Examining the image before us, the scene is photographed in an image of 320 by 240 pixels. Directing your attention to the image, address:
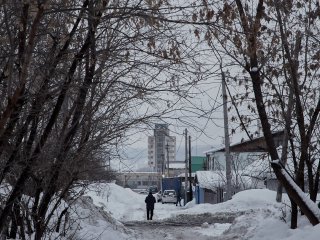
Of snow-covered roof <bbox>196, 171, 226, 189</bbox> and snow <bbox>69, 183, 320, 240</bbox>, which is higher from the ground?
snow-covered roof <bbox>196, 171, 226, 189</bbox>

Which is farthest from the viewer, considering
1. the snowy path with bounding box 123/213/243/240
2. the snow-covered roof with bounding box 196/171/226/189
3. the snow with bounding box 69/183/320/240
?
the snow-covered roof with bounding box 196/171/226/189

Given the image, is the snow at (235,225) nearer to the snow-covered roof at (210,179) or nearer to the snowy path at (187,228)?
the snowy path at (187,228)

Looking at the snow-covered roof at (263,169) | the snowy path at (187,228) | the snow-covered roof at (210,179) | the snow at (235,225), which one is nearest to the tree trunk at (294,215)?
the snow at (235,225)

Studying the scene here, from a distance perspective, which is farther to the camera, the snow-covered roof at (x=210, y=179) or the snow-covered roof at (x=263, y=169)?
the snow-covered roof at (x=210, y=179)

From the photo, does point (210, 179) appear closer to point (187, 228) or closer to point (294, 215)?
point (187, 228)

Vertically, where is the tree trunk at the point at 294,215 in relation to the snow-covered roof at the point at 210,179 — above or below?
below

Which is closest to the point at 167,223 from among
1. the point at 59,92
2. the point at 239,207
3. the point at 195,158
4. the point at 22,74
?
the point at 239,207

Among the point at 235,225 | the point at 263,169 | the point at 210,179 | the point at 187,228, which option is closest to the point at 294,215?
the point at 263,169

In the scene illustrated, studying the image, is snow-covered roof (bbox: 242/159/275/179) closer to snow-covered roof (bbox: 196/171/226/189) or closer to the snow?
the snow

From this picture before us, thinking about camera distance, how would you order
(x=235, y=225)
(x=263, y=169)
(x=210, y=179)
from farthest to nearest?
(x=210, y=179), (x=235, y=225), (x=263, y=169)

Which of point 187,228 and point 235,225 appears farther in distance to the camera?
point 187,228

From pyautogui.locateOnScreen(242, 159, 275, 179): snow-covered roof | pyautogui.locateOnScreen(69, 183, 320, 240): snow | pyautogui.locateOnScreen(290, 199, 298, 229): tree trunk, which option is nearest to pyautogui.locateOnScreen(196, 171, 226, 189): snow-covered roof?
pyautogui.locateOnScreen(69, 183, 320, 240): snow

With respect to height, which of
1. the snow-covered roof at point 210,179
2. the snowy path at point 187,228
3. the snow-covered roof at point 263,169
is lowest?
the snowy path at point 187,228

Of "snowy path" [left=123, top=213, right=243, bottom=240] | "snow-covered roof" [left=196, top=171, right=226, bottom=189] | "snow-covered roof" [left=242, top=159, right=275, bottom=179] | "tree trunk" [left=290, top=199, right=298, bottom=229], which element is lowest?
"snowy path" [left=123, top=213, right=243, bottom=240]
